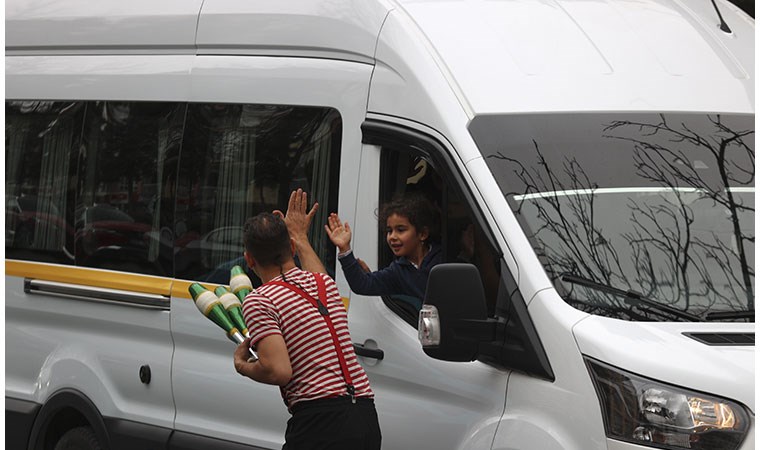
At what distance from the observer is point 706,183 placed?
605 cm

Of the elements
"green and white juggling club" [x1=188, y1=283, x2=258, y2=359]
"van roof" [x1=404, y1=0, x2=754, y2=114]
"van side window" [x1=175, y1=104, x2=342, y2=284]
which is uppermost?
"van roof" [x1=404, y1=0, x2=754, y2=114]

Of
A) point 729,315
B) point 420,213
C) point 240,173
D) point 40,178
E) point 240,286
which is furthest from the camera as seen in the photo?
point 40,178

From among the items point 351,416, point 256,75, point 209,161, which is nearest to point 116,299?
point 209,161

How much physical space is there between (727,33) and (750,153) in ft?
3.05

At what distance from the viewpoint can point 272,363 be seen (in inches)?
222

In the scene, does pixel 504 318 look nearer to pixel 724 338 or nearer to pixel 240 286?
pixel 724 338

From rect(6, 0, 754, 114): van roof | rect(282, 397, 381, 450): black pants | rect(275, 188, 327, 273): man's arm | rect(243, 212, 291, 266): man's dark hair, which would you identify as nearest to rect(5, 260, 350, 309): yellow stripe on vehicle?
rect(275, 188, 327, 273): man's arm

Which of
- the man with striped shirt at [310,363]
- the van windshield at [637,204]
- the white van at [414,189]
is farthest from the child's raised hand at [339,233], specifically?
the van windshield at [637,204]

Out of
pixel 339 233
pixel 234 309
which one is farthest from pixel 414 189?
pixel 234 309

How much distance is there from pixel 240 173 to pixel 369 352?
1340 millimetres

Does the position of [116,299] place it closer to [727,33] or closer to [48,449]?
[48,449]

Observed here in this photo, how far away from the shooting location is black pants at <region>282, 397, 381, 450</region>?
5.74m

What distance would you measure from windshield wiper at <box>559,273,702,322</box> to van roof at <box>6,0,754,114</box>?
2.69ft

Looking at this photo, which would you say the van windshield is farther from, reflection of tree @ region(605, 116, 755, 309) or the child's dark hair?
the child's dark hair
